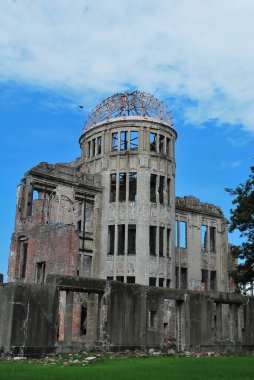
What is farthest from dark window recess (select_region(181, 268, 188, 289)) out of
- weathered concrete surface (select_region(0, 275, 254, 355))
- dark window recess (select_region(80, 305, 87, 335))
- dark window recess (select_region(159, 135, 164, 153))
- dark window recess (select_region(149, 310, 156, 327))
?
dark window recess (select_region(149, 310, 156, 327))

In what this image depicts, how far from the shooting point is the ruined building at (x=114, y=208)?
1145 inches

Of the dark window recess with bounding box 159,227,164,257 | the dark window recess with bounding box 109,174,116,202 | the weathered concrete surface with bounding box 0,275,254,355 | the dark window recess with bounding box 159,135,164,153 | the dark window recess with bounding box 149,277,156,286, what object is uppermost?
the dark window recess with bounding box 159,135,164,153

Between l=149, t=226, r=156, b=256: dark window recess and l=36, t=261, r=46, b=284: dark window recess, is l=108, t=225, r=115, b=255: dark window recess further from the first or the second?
l=36, t=261, r=46, b=284: dark window recess

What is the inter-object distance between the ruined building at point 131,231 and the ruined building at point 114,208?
0.06 meters

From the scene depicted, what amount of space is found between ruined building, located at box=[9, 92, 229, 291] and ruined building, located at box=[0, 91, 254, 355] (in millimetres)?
63

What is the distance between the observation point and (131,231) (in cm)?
3138

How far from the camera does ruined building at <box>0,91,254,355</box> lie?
22.8 m

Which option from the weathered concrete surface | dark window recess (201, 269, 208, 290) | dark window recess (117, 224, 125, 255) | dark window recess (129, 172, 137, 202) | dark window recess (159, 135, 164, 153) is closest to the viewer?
the weathered concrete surface

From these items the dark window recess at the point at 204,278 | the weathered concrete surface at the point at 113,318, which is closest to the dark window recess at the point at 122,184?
the dark window recess at the point at 204,278

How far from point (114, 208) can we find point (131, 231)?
1860 millimetres

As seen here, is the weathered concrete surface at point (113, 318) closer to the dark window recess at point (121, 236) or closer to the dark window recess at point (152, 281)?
the dark window recess at point (152, 281)

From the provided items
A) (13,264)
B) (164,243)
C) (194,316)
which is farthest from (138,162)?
(194,316)

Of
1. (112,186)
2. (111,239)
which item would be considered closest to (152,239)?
(111,239)

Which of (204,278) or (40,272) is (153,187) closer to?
(204,278)
